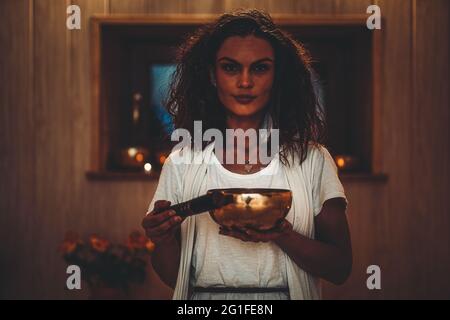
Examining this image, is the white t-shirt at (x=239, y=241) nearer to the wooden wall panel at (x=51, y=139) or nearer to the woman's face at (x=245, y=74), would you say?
the woman's face at (x=245, y=74)

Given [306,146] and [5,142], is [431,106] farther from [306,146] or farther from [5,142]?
[5,142]

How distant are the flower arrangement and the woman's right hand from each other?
3.96 feet

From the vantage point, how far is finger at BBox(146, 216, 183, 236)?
898mm

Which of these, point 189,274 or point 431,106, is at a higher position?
point 431,106

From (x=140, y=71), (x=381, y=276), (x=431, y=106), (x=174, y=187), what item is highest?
(x=140, y=71)

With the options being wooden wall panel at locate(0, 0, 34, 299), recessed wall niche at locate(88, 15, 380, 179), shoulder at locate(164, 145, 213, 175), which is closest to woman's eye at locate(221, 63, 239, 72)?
shoulder at locate(164, 145, 213, 175)

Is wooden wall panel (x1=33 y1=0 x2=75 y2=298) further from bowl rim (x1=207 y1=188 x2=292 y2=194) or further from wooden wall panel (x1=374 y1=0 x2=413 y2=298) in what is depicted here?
bowl rim (x1=207 y1=188 x2=292 y2=194)

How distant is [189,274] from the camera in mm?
963

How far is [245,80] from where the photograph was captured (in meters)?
0.98

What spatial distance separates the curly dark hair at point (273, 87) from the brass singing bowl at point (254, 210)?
126 millimetres

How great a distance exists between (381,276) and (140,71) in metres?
1.23

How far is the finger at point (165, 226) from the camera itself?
90 centimetres
